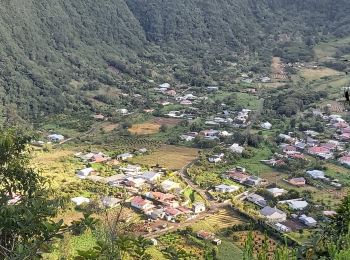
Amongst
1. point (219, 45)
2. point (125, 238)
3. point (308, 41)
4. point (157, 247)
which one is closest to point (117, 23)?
point (219, 45)

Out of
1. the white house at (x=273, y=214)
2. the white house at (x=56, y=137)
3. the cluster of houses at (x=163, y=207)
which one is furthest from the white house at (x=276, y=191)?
the white house at (x=56, y=137)

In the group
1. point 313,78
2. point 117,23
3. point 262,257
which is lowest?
point 313,78

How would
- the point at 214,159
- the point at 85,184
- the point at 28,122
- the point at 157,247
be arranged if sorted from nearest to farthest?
the point at 157,247
the point at 85,184
the point at 214,159
the point at 28,122

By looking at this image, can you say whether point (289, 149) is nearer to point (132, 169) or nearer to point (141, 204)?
point (132, 169)

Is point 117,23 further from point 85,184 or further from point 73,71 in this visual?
point 85,184

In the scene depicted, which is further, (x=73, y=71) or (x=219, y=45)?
(x=219, y=45)

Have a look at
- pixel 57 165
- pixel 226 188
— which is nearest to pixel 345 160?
pixel 226 188

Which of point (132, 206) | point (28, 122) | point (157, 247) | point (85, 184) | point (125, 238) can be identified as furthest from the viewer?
point (28, 122)
